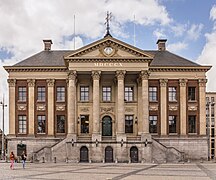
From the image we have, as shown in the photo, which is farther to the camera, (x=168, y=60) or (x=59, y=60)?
(x=59, y=60)

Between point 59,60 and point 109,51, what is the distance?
11.1 m

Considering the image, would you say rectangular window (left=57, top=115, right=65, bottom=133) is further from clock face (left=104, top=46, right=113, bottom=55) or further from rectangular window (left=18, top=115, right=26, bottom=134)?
clock face (left=104, top=46, right=113, bottom=55)

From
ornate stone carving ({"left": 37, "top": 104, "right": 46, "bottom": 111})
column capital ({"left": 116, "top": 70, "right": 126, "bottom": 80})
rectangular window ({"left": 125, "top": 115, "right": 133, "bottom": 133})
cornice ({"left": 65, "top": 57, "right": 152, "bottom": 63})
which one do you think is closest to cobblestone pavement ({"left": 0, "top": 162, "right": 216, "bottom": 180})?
column capital ({"left": 116, "top": 70, "right": 126, "bottom": 80})

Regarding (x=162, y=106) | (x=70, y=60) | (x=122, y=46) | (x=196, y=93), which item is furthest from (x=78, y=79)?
(x=196, y=93)

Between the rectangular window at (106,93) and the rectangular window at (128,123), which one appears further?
the rectangular window at (106,93)

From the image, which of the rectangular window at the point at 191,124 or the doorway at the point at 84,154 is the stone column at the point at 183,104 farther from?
the doorway at the point at 84,154

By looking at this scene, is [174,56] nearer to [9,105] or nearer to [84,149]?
[84,149]

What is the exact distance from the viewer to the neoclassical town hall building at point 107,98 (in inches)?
2532

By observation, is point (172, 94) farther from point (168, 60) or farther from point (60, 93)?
point (60, 93)

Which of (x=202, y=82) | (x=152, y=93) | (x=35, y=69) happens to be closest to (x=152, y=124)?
(x=152, y=93)

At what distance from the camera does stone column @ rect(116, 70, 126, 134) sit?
62.7 meters

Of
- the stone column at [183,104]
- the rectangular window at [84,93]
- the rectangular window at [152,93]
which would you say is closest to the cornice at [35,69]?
the rectangular window at [84,93]

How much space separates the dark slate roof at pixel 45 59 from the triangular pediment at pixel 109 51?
5613mm

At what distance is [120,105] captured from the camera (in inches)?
2499
